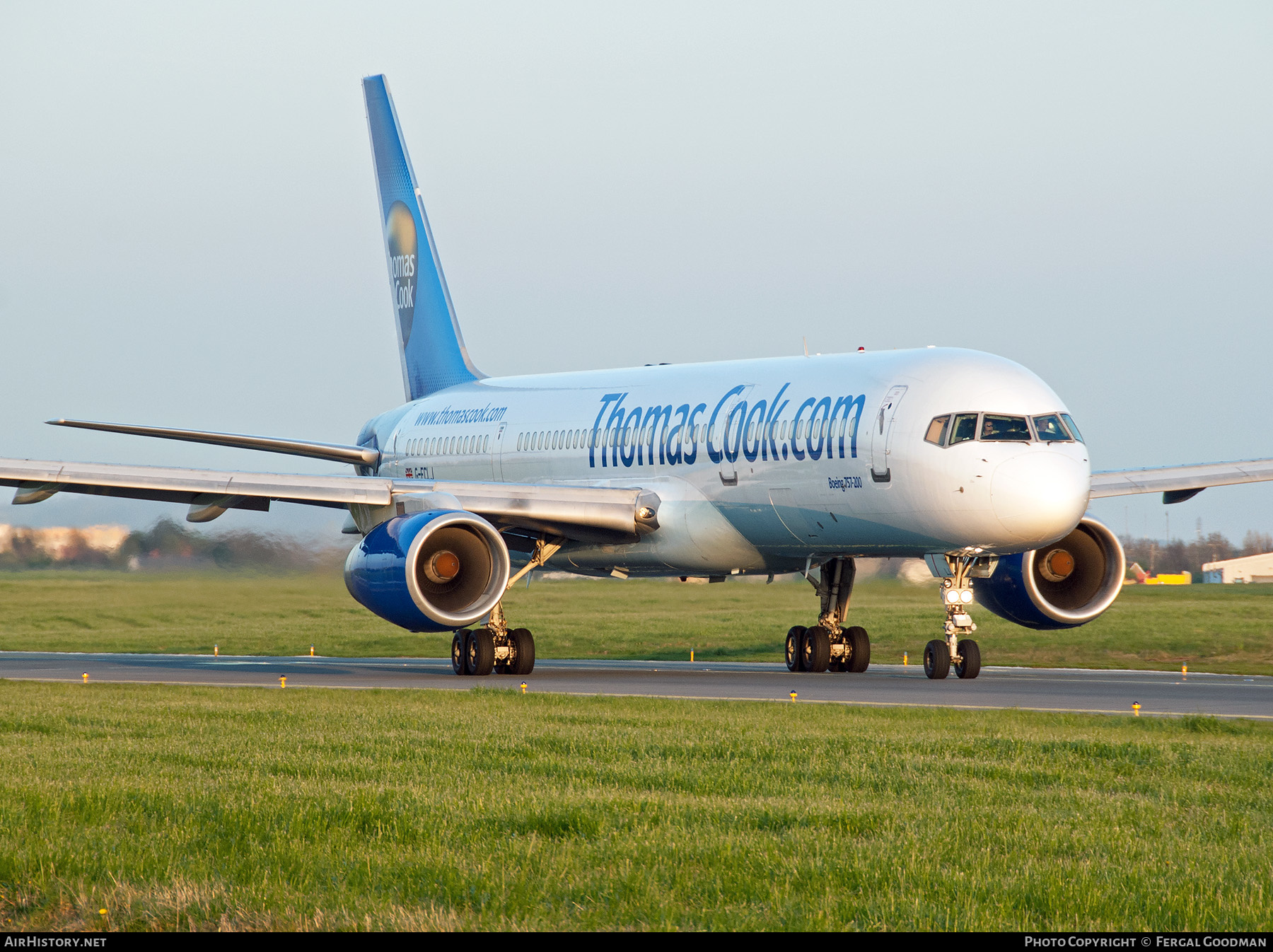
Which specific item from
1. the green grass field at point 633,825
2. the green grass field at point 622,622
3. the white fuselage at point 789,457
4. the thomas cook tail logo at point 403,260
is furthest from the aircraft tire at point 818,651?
the thomas cook tail logo at point 403,260

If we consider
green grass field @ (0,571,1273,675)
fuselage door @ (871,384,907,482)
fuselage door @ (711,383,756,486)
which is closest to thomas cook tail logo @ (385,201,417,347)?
green grass field @ (0,571,1273,675)

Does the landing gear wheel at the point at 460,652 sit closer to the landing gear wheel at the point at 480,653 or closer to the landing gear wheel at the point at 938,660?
the landing gear wheel at the point at 480,653

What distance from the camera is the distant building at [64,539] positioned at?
109 ft

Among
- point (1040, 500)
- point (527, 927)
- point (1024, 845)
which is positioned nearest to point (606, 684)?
point (1040, 500)

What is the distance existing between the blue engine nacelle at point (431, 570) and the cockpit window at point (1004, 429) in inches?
258

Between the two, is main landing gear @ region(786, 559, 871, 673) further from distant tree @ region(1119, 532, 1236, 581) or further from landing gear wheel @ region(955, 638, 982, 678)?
distant tree @ region(1119, 532, 1236, 581)

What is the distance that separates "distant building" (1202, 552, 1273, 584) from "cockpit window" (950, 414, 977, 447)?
1609 inches

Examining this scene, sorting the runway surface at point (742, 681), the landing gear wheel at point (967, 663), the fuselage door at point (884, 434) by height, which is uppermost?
the fuselage door at point (884, 434)

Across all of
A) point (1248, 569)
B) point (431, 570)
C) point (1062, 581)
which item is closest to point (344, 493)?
point (431, 570)

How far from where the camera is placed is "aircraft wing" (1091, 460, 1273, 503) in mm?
24234

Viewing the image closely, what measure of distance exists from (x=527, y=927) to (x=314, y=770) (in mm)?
4815

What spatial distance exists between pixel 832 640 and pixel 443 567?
5.90 metres

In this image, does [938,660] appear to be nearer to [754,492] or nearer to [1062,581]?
[1062,581]

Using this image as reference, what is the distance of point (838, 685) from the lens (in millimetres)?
20391
